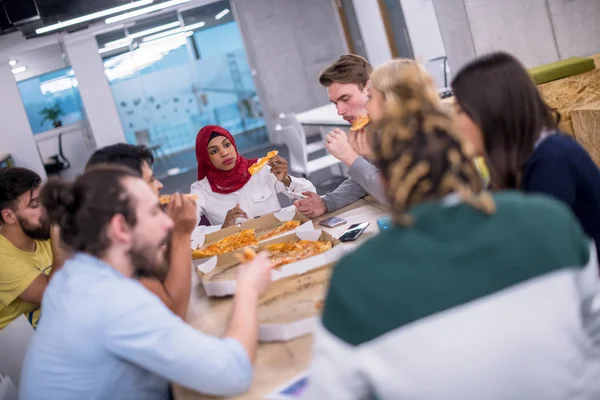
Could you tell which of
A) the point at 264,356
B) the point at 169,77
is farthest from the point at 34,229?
the point at 169,77

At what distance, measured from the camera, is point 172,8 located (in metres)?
12.7

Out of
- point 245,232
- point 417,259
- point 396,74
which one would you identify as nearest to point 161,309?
point 417,259

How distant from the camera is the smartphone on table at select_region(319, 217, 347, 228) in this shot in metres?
2.78

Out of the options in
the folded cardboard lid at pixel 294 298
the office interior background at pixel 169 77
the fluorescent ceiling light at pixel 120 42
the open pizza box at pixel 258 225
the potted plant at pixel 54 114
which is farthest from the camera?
the potted plant at pixel 54 114

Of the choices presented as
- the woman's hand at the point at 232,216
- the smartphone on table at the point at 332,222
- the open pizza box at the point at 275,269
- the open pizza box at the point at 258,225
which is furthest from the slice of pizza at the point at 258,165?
the open pizza box at the point at 275,269

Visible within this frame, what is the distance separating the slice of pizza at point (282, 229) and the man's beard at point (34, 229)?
961 mm

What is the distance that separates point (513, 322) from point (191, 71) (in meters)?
12.9

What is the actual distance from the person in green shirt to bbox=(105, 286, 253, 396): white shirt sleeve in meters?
0.49

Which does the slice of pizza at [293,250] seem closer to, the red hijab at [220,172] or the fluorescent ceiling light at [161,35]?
the red hijab at [220,172]

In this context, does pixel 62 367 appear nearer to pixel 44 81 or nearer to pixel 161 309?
pixel 161 309

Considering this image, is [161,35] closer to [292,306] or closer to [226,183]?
[226,183]

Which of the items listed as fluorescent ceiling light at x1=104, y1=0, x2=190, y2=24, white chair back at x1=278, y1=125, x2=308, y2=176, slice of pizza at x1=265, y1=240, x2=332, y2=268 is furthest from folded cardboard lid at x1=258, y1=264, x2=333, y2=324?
fluorescent ceiling light at x1=104, y1=0, x2=190, y2=24

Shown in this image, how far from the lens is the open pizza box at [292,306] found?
1693 millimetres

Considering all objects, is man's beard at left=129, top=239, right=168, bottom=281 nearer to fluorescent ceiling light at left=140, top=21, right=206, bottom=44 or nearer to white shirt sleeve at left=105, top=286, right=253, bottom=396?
white shirt sleeve at left=105, top=286, right=253, bottom=396
